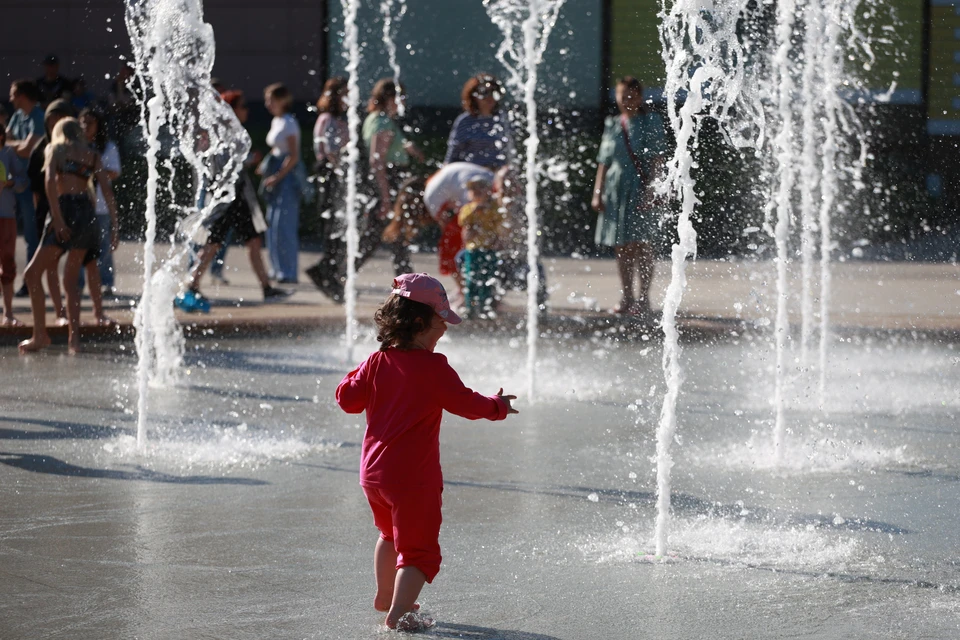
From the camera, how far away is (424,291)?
13.5 feet

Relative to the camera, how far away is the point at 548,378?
29.2 ft

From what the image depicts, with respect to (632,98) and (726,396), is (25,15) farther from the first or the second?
(726,396)

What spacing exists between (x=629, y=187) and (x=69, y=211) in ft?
13.8

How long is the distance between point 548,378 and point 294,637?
4919 millimetres

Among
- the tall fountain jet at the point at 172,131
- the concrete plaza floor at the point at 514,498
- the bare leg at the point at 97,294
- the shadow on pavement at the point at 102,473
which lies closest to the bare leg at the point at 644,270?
the concrete plaza floor at the point at 514,498

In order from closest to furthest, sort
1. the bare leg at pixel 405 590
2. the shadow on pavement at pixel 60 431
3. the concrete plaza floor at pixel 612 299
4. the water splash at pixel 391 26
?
1. the bare leg at pixel 405 590
2. the shadow on pavement at pixel 60 431
3. the concrete plaza floor at pixel 612 299
4. the water splash at pixel 391 26

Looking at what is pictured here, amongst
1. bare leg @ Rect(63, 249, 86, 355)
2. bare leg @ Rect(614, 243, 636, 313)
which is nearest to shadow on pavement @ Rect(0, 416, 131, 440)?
bare leg @ Rect(63, 249, 86, 355)

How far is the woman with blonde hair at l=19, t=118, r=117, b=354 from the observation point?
891 cm

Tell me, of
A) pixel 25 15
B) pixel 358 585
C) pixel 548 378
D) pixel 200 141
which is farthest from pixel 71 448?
pixel 25 15

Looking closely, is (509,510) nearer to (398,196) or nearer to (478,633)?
(478,633)

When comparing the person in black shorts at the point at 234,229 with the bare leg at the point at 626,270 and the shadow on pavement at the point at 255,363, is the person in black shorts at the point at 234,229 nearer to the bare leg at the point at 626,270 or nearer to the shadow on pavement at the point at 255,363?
the shadow on pavement at the point at 255,363

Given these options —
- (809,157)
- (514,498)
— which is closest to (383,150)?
(809,157)

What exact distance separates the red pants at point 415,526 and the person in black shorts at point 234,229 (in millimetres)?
7307

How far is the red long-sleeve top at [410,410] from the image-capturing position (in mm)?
4102
